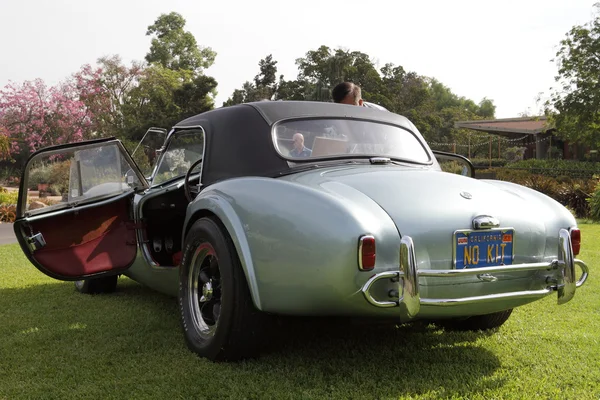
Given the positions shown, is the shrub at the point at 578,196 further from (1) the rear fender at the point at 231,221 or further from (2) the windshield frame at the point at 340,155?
(1) the rear fender at the point at 231,221

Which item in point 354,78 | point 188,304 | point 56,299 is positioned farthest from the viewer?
point 354,78

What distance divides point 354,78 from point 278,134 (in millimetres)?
39202

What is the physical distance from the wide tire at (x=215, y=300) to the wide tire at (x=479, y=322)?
150 cm

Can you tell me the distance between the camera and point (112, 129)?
39.1 metres

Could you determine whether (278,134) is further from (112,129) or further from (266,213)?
(112,129)

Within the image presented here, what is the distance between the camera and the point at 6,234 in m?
12.1

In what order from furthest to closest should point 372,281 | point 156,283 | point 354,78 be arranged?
point 354,78, point 156,283, point 372,281

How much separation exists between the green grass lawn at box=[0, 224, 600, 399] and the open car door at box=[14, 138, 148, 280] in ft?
1.52

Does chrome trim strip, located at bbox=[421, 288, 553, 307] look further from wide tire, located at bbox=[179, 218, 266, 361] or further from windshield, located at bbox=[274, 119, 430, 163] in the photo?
windshield, located at bbox=[274, 119, 430, 163]

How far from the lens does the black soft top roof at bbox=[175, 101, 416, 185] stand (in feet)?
11.7

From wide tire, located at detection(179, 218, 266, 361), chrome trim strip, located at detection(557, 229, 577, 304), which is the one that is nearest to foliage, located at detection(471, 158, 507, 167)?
chrome trim strip, located at detection(557, 229, 577, 304)

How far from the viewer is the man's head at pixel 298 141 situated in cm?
370

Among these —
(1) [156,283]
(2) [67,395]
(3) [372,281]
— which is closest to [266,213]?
(3) [372,281]

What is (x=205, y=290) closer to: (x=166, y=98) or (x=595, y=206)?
(x=595, y=206)
